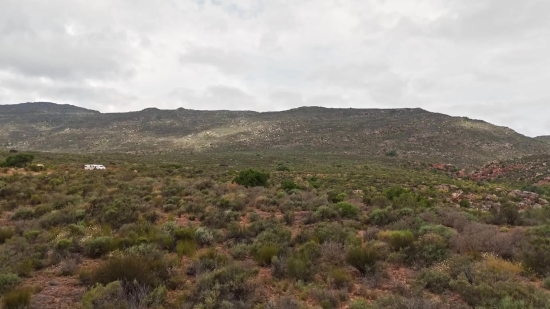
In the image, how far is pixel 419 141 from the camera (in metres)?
79.0

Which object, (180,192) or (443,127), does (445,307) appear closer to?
(180,192)

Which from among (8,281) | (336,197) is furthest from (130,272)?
(336,197)

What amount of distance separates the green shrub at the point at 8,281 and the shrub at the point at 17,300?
57cm

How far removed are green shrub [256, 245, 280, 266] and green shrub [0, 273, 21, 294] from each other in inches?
203

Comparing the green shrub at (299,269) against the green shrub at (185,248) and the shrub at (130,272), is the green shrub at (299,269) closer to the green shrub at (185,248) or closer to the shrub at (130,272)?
the shrub at (130,272)

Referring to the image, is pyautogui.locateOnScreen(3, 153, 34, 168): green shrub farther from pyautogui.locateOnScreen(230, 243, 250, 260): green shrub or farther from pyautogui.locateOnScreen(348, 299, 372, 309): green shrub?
pyautogui.locateOnScreen(348, 299, 372, 309): green shrub

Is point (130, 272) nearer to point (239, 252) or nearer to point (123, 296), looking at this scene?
point (123, 296)

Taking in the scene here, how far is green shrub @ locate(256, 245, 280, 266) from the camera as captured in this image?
29.4 ft

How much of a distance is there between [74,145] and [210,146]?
37739 millimetres

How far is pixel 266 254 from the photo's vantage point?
9070 millimetres

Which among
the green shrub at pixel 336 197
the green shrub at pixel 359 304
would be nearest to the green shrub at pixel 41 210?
the green shrub at pixel 359 304

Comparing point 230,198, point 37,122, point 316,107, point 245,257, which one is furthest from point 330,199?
point 37,122

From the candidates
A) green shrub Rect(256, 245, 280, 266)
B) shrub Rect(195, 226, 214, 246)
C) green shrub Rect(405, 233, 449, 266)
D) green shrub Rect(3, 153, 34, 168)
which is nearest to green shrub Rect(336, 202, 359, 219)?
green shrub Rect(405, 233, 449, 266)

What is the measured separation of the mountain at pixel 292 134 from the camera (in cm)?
7606
